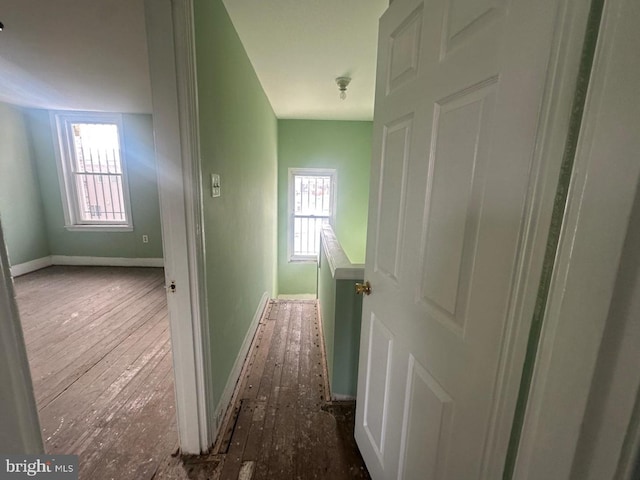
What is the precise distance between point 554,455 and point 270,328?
238 cm

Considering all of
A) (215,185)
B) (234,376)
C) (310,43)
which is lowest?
(234,376)

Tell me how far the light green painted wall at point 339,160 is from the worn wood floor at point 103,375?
238 cm

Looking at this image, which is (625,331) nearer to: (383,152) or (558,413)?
(558,413)

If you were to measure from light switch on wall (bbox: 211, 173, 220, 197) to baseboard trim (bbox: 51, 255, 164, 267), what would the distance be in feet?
12.3

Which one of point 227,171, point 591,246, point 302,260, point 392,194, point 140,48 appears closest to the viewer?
point 591,246

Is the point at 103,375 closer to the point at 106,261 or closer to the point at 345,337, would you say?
the point at 345,337

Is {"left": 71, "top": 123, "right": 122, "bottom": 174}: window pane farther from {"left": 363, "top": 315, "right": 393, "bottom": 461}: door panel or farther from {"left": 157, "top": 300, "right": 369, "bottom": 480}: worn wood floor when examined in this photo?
{"left": 363, "top": 315, "right": 393, "bottom": 461}: door panel

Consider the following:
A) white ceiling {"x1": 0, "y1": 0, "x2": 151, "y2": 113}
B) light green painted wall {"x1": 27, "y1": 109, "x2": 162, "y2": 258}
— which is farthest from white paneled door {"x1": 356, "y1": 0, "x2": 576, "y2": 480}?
light green painted wall {"x1": 27, "y1": 109, "x2": 162, "y2": 258}

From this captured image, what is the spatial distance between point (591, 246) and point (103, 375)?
2607 millimetres

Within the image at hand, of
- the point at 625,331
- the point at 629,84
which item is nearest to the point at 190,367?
the point at 625,331

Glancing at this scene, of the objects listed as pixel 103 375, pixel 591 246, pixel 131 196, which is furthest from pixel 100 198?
pixel 591 246

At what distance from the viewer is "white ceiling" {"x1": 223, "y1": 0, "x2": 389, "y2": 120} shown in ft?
4.87

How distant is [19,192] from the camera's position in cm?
374

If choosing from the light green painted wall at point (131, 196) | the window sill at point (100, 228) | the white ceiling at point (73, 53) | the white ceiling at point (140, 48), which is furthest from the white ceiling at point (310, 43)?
the window sill at point (100, 228)
